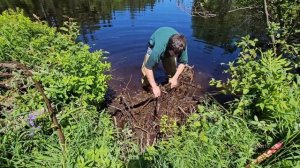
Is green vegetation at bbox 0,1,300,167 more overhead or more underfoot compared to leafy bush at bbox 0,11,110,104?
more underfoot

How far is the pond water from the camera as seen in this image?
8.07 m

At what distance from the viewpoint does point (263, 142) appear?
143 inches

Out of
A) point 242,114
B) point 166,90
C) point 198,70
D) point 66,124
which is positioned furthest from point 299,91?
point 198,70

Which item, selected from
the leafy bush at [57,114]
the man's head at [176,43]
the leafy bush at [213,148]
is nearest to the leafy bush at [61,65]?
the leafy bush at [57,114]

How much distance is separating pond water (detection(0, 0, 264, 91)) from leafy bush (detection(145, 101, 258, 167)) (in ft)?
11.0

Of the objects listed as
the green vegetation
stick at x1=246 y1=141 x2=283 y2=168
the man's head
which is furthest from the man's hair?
stick at x1=246 y1=141 x2=283 y2=168

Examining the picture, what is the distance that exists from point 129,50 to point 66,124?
19.7 ft

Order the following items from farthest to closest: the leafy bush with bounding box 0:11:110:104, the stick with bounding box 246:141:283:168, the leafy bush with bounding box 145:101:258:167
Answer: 1. the leafy bush with bounding box 0:11:110:104
2. the leafy bush with bounding box 145:101:258:167
3. the stick with bounding box 246:141:283:168

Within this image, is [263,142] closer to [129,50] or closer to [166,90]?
[166,90]

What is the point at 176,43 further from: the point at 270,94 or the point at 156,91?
the point at 270,94

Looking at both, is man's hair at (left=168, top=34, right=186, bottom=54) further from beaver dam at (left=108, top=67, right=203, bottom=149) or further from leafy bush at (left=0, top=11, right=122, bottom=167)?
leafy bush at (left=0, top=11, right=122, bottom=167)

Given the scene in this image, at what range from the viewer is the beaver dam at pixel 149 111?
487 cm

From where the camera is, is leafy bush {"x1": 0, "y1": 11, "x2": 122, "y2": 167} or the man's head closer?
leafy bush {"x1": 0, "y1": 11, "x2": 122, "y2": 167}

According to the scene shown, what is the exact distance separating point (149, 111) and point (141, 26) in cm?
779
